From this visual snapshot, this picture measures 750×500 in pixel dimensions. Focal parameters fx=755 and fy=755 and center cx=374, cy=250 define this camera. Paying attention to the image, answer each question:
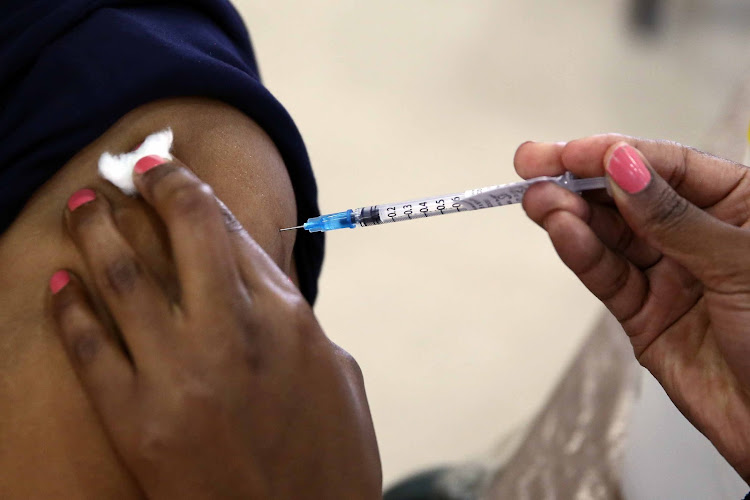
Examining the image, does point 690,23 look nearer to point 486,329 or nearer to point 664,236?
point 486,329

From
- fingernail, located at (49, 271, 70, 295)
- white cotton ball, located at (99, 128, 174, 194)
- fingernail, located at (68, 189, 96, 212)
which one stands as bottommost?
fingernail, located at (49, 271, 70, 295)

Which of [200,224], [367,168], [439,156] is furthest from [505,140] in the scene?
[200,224]

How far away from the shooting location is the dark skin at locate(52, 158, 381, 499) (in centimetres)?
64

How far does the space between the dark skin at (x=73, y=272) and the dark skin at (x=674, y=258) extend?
0.34m

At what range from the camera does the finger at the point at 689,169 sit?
2.96 feet

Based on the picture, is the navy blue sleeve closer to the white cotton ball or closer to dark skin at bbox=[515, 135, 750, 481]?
the white cotton ball

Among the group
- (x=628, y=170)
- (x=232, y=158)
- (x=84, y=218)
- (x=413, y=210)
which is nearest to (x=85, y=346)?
(x=84, y=218)

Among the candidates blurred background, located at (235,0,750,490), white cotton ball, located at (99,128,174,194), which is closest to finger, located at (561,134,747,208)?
white cotton ball, located at (99,128,174,194)

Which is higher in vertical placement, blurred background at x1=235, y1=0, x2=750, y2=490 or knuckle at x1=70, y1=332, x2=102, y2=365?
knuckle at x1=70, y1=332, x2=102, y2=365

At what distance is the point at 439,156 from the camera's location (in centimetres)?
231

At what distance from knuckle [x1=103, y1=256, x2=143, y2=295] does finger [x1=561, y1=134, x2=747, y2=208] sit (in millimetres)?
497

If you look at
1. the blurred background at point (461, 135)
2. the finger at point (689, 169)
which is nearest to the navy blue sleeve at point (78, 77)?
the finger at point (689, 169)

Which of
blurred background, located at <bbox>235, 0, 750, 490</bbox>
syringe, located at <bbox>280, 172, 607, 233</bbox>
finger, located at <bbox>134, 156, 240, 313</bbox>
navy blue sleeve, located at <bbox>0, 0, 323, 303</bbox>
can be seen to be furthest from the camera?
blurred background, located at <bbox>235, 0, 750, 490</bbox>

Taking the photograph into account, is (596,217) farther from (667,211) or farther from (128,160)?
A: (128,160)
